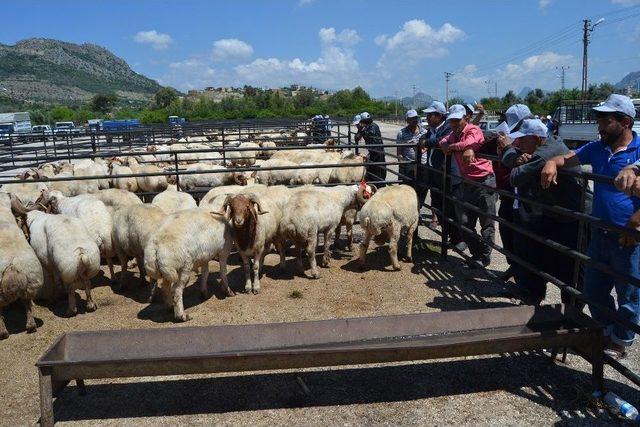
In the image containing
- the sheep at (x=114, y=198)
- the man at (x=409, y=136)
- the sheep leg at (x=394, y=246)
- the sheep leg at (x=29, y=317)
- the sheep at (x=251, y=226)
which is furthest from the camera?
the man at (x=409, y=136)

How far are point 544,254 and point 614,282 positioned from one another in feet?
3.17

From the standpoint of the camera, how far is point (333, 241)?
9055 millimetres

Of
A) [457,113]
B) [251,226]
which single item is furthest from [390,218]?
[251,226]

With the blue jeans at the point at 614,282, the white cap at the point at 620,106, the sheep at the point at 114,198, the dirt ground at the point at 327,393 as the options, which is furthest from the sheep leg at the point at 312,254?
the white cap at the point at 620,106

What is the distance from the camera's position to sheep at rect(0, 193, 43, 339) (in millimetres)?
5469

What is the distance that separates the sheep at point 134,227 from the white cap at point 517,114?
421 cm

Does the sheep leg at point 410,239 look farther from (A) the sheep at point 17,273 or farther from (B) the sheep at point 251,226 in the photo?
(A) the sheep at point 17,273

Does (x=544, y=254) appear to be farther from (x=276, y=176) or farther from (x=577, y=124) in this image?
(x=577, y=124)

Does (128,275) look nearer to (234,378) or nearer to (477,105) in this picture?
(234,378)

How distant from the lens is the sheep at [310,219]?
7145 mm

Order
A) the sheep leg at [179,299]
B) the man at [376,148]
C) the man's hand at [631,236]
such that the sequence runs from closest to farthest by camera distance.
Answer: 1. the man's hand at [631,236]
2. the sheep leg at [179,299]
3. the man at [376,148]

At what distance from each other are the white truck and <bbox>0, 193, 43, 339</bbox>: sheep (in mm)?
15229

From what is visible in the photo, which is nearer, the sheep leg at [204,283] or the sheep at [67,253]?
the sheep at [67,253]

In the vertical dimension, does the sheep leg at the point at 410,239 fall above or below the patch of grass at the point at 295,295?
above
